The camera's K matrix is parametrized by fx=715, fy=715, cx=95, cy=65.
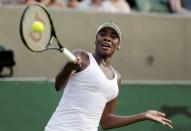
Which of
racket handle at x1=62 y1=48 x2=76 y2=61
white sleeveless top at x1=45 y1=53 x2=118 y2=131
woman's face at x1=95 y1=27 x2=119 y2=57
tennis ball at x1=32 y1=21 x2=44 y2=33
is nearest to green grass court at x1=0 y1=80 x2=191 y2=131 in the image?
woman's face at x1=95 y1=27 x2=119 y2=57

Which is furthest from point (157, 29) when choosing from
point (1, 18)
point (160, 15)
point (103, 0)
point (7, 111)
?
point (7, 111)

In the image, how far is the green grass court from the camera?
8.06 m

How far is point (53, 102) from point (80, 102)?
9.33 feet

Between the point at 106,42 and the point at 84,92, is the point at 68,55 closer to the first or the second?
the point at 84,92

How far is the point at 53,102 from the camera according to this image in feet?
26.6

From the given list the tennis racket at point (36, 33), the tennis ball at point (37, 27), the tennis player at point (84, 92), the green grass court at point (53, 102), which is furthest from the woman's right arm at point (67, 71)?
the green grass court at point (53, 102)

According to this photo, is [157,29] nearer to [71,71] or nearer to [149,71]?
[149,71]

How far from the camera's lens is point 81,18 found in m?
10.9

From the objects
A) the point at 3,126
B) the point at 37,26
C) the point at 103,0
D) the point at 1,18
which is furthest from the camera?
the point at 103,0

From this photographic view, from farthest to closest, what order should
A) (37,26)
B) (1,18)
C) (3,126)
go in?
(1,18)
(3,126)
(37,26)

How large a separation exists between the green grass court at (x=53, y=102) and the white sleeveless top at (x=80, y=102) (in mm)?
2740

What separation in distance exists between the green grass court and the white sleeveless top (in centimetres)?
274

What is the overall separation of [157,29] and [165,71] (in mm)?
688

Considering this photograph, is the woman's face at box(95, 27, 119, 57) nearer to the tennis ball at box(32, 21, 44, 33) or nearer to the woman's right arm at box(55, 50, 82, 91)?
the woman's right arm at box(55, 50, 82, 91)
